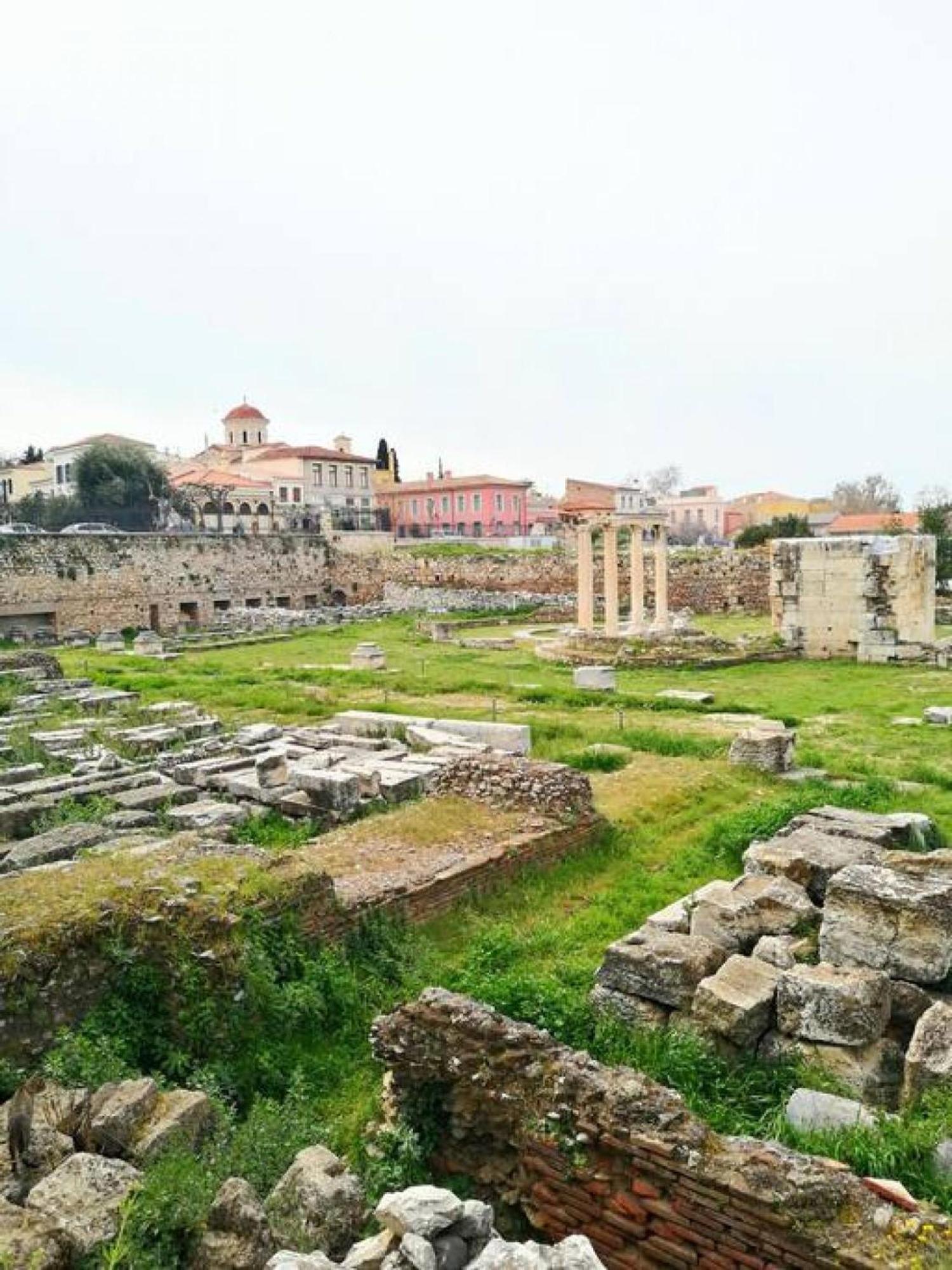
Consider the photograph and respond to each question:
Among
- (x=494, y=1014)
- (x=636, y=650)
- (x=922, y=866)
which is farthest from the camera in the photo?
(x=636, y=650)

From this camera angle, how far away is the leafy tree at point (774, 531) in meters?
51.3

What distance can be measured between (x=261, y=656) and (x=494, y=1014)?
24334 millimetres

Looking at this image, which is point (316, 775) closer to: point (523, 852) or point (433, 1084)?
point (523, 852)

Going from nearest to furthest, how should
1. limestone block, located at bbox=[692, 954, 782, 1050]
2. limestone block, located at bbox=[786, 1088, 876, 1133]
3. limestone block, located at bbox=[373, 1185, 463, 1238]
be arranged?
1. limestone block, located at bbox=[373, 1185, 463, 1238]
2. limestone block, located at bbox=[786, 1088, 876, 1133]
3. limestone block, located at bbox=[692, 954, 782, 1050]

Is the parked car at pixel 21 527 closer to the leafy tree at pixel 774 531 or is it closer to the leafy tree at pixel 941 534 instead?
the leafy tree at pixel 774 531

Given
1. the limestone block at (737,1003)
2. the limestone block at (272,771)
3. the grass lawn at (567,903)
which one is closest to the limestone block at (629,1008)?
the grass lawn at (567,903)

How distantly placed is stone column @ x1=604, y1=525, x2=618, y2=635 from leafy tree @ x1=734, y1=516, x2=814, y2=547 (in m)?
22.9

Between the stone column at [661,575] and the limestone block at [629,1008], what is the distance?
76.7 feet

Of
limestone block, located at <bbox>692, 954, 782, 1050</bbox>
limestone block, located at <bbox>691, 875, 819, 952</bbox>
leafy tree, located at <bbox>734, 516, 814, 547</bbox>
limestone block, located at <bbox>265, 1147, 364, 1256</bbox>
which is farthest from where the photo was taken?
leafy tree, located at <bbox>734, 516, 814, 547</bbox>

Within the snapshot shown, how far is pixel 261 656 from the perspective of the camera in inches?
1136

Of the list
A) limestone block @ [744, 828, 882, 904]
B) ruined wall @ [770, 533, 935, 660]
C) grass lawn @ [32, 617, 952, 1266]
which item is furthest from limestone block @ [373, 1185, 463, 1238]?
ruined wall @ [770, 533, 935, 660]

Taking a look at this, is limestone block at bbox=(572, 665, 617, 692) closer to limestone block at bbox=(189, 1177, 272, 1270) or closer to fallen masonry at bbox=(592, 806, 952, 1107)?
fallen masonry at bbox=(592, 806, 952, 1107)

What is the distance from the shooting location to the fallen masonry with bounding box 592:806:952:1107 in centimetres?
575

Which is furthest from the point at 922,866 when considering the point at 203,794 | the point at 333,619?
the point at 333,619
